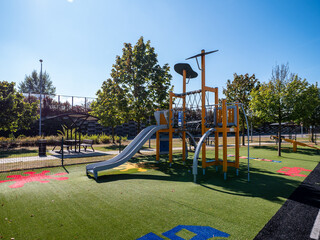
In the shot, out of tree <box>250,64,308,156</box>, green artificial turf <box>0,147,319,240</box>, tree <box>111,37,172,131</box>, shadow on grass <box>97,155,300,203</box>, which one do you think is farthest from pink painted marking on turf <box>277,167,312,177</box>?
tree <box>111,37,172,131</box>

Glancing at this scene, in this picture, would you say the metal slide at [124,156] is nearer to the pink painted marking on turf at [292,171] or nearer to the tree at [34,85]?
the pink painted marking on turf at [292,171]

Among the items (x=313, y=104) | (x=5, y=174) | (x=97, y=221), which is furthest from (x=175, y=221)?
(x=313, y=104)

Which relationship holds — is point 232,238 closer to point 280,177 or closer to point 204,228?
point 204,228

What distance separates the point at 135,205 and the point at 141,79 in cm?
1189

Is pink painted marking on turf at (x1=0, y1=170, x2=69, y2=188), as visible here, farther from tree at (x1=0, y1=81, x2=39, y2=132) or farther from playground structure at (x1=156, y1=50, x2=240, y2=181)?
tree at (x1=0, y1=81, x2=39, y2=132)

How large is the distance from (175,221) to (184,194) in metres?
1.94

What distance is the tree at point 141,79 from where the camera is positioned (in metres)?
15.7

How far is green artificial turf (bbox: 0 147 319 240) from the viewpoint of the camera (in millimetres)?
3982

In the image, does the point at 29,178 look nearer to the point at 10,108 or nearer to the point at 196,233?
the point at 196,233

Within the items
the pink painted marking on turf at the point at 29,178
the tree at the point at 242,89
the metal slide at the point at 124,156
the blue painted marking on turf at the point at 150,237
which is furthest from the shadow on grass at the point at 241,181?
the tree at the point at 242,89

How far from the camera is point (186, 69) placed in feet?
37.8

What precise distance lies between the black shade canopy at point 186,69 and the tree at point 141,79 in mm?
4277

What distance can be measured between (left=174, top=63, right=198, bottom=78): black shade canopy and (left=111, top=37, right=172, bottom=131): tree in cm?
428

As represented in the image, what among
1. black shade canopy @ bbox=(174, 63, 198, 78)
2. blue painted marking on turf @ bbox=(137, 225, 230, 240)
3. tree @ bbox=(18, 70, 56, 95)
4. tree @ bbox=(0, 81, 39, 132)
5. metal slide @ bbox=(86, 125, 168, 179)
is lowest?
blue painted marking on turf @ bbox=(137, 225, 230, 240)
